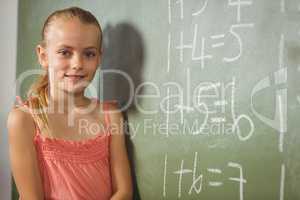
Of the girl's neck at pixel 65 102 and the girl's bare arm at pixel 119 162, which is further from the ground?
the girl's neck at pixel 65 102

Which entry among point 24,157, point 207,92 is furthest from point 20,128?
point 207,92

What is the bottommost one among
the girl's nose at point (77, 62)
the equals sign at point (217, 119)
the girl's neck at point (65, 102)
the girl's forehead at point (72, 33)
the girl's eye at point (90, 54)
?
the equals sign at point (217, 119)

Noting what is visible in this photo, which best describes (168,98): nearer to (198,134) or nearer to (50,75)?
(198,134)

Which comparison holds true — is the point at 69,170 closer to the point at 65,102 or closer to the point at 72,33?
the point at 65,102

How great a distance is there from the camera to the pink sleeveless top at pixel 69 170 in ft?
4.21

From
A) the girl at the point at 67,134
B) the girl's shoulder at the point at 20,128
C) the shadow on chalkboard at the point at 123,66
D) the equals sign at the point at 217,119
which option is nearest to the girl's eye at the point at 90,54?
the girl at the point at 67,134

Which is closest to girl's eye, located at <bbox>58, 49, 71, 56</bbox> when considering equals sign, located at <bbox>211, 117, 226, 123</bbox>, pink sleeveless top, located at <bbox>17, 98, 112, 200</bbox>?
pink sleeveless top, located at <bbox>17, 98, 112, 200</bbox>

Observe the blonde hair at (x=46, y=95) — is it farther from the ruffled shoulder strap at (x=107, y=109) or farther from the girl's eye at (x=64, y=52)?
the ruffled shoulder strap at (x=107, y=109)

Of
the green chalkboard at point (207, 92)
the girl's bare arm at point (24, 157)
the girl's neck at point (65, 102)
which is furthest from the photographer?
the girl's neck at point (65, 102)

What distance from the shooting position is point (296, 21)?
1070mm

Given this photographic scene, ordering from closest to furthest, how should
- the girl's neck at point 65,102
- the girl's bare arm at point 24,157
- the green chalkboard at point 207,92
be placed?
the green chalkboard at point 207,92 < the girl's bare arm at point 24,157 < the girl's neck at point 65,102

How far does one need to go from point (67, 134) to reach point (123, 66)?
30cm

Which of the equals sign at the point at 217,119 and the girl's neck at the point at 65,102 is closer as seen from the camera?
the equals sign at the point at 217,119

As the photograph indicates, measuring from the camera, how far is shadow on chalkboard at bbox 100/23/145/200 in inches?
54.2
